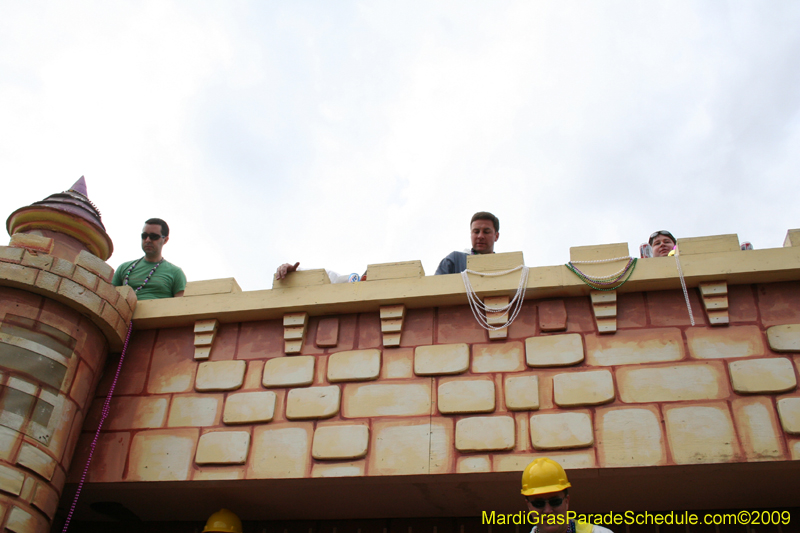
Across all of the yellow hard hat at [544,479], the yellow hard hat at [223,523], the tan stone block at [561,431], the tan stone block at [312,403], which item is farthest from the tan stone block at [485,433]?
the yellow hard hat at [223,523]

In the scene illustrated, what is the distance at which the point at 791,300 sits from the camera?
16.0ft

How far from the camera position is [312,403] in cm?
517

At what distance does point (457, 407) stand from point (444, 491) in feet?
2.21

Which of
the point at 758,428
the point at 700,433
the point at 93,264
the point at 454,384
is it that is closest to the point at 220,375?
the point at 93,264

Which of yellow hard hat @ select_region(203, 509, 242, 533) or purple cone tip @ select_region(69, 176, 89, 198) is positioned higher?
purple cone tip @ select_region(69, 176, 89, 198)

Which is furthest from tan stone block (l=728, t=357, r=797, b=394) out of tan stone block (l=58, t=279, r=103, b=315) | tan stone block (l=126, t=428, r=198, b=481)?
tan stone block (l=58, t=279, r=103, b=315)

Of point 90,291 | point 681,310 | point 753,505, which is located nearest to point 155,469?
point 90,291

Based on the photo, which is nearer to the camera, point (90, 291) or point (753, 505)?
point (753, 505)

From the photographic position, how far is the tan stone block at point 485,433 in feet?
15.5

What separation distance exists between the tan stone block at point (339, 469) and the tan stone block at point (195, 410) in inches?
36.5

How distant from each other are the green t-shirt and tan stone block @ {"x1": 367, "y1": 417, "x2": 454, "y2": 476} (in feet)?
8.85

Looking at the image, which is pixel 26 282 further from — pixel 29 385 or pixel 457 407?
pixel 457 407

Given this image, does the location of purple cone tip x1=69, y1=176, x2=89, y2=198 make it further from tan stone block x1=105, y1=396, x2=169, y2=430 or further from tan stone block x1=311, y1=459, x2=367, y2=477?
tan stone block x1=311, y1=459, x2=367, y2=477

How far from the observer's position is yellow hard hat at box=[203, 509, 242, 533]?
5.31 m
